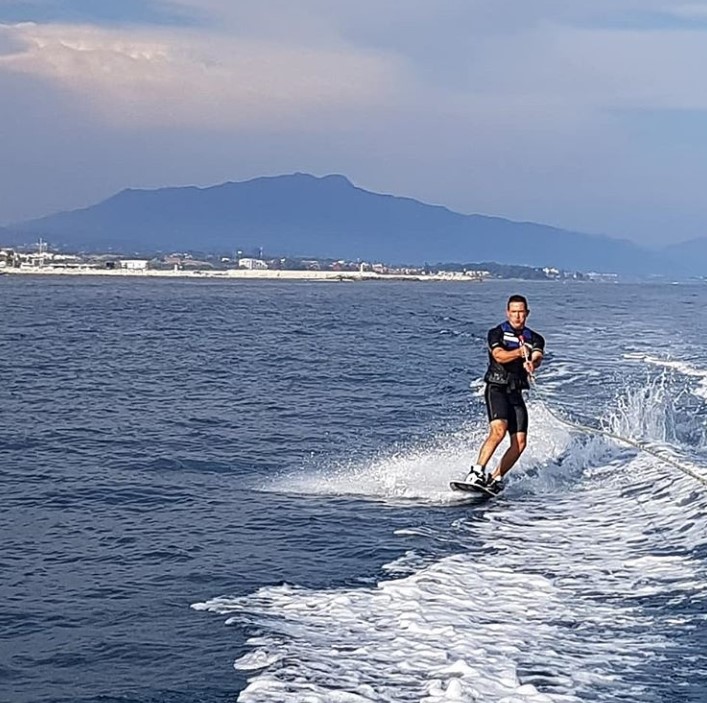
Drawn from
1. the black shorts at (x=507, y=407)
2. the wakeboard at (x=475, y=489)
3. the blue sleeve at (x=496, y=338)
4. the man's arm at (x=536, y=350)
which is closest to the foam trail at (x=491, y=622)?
the wakeboard at (x=475, y=489)

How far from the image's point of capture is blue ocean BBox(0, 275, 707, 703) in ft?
24.5

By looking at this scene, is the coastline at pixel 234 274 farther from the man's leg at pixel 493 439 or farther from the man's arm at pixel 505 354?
the man's arm at pixel 505 354

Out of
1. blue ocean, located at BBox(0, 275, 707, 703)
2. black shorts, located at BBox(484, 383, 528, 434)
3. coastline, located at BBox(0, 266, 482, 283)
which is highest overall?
coastline, located at BBox(0, 266, 482, 283)

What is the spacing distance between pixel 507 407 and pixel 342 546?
10.7ft

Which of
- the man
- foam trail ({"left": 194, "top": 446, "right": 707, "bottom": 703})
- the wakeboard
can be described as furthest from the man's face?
foam trail ({"left": 194, "top": 446, "right": 707, "bottom": 703})

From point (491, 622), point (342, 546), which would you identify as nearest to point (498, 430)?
point (342, 546)

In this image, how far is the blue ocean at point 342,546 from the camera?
7.47 meters

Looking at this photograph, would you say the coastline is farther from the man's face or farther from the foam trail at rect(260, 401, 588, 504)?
the man's face

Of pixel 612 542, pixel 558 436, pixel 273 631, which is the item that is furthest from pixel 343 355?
pixel 273 631

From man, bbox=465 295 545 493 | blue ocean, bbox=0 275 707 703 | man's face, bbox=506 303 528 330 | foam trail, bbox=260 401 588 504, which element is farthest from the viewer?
foam trail, bbox=260 401 588 504

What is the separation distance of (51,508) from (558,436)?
779cm

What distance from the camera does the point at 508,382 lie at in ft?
43.3

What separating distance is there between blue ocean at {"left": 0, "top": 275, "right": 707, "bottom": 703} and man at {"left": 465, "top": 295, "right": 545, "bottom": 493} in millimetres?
504

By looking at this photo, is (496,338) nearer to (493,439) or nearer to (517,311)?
(517,311)
